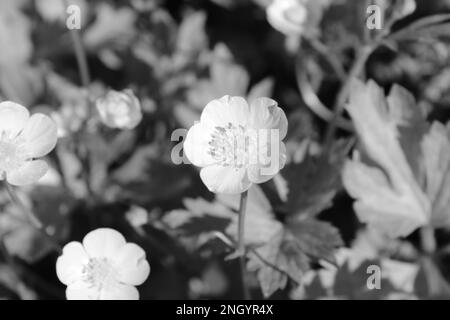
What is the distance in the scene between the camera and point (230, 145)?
1.30 metres

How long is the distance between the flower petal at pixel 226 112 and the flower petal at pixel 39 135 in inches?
11.7

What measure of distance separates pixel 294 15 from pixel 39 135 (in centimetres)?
80

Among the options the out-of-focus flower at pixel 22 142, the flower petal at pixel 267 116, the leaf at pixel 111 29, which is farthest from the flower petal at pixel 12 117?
the leaf at pixel 111 29

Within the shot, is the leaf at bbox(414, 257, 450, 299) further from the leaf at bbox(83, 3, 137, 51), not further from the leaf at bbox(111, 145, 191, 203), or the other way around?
the leaf at bbox(83, 3, 137, 51)

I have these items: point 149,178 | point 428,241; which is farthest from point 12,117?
point 428,241

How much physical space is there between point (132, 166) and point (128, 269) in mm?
513

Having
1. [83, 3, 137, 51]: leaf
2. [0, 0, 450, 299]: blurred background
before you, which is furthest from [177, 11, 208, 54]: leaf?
[83, 3, 137, 51]: leaf

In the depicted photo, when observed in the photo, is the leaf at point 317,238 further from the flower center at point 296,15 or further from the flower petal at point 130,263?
the flower center at point 296,15

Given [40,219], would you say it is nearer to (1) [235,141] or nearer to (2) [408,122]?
(1) [235,141]

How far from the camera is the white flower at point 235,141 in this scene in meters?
1.23

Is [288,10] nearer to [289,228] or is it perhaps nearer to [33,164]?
[289,228]

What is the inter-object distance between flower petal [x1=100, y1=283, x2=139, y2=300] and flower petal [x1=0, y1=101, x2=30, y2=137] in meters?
0.37
